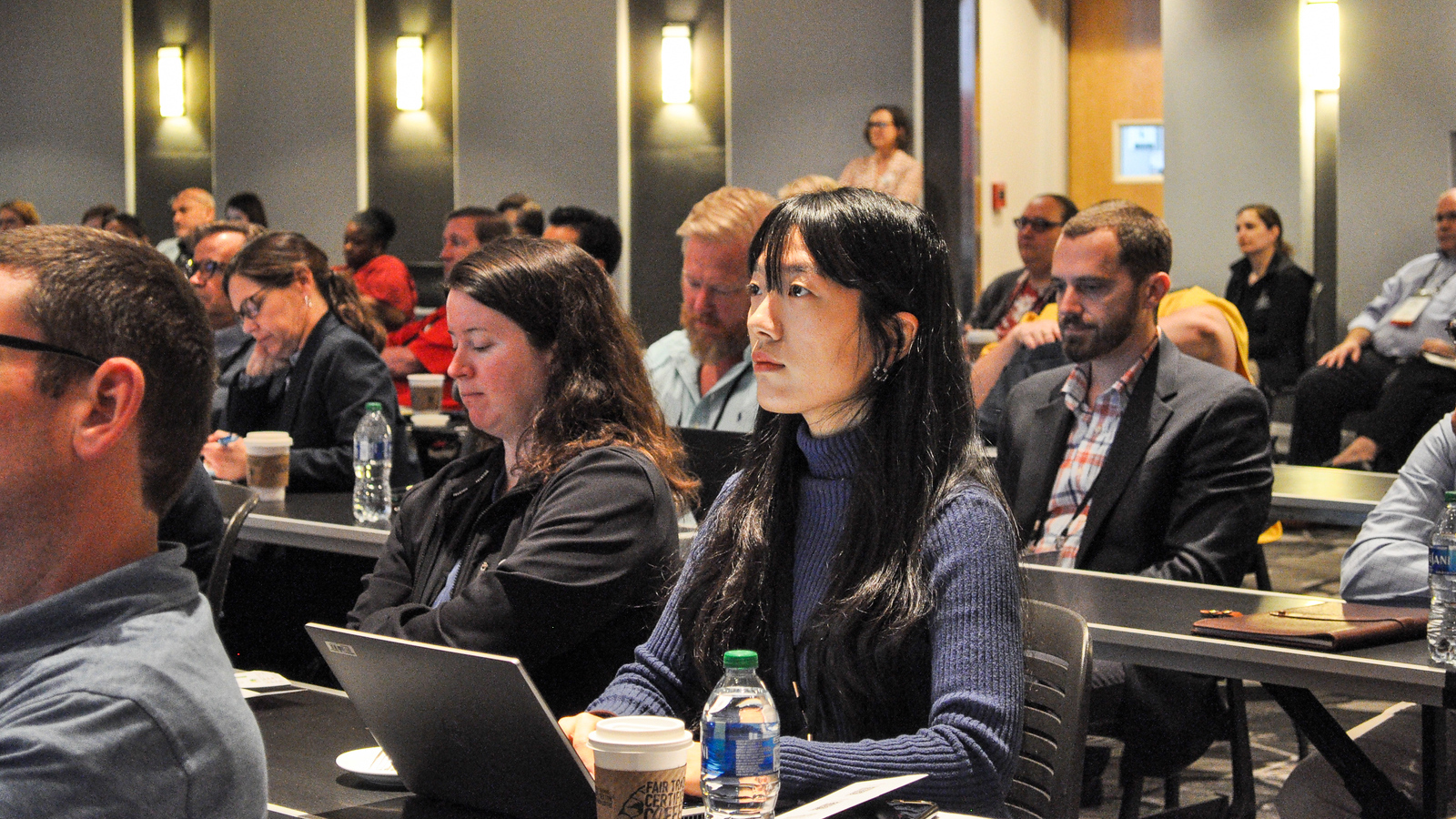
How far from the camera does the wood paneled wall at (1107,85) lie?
921cm

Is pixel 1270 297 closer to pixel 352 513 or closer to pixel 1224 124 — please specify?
pixel 1224 124

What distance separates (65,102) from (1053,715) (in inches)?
475

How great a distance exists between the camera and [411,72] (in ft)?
34.8

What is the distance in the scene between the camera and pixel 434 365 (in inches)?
263

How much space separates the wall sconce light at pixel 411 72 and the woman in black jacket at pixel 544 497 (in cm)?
858

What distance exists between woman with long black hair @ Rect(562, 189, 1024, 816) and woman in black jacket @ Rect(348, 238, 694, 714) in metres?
0.28

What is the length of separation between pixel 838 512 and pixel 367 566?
239cm

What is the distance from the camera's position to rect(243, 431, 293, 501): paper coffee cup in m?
3.87

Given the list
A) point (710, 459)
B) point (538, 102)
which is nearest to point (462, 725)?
point (710, 459)

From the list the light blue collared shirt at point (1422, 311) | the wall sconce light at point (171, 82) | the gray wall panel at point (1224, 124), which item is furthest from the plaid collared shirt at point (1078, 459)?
the wall sconce light at point (171, 82)

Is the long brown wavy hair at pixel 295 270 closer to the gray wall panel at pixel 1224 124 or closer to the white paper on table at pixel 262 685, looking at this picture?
the white paper on table at pixel 262 685

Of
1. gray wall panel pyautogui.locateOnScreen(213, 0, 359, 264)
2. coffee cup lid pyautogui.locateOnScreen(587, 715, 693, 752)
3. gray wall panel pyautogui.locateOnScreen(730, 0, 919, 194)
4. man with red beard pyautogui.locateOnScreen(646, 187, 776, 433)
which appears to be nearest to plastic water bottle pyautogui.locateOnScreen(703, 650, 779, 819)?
coffee cup lid pyautogui.locateOnScreen(587, 715, 693, 752)

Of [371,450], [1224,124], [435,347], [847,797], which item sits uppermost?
[1224,124]

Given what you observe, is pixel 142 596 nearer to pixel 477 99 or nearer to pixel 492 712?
pixel 492 712
